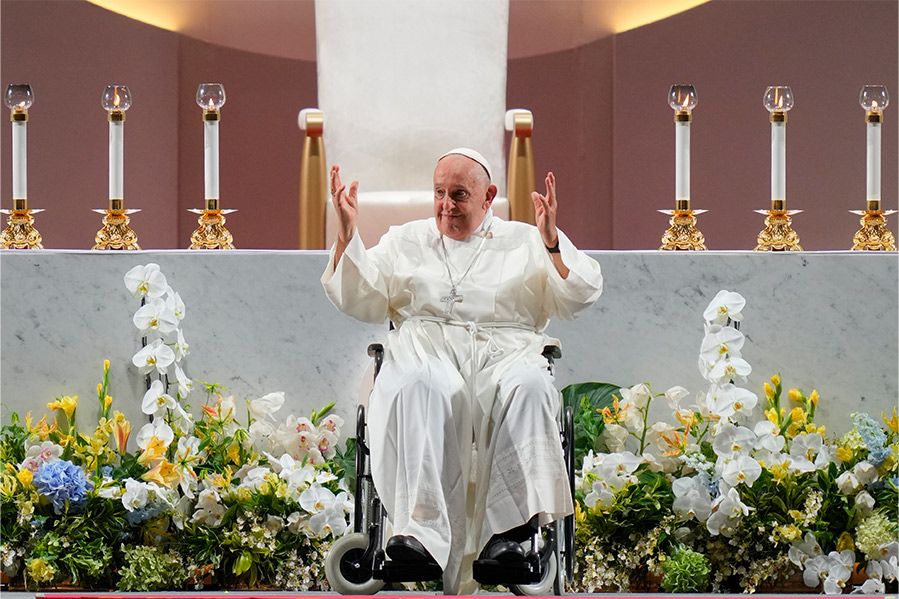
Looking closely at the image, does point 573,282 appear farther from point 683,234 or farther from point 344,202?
point 683,234

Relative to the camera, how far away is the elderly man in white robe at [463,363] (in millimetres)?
3297

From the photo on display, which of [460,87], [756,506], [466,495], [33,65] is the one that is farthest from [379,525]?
[33,65]

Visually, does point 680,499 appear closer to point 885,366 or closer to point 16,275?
point 885,366

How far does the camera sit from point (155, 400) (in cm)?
402

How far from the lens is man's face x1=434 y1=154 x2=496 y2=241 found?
3607mm

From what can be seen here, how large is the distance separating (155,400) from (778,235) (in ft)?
6.64

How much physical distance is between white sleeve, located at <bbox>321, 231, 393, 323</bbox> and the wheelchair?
0.18m

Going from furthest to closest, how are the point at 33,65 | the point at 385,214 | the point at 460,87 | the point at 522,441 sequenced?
the point at 33,65 → the point at 460,87 → the point at 385,214 → the point at 522,441

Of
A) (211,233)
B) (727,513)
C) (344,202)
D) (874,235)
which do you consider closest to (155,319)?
(211,233)

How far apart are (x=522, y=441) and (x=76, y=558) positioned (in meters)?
1.37

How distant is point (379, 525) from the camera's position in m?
3.40

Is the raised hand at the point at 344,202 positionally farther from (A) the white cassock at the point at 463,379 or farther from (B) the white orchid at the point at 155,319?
(B) the white orchid at the point at 155,319

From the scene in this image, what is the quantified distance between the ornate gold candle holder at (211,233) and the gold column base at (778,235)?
171cm

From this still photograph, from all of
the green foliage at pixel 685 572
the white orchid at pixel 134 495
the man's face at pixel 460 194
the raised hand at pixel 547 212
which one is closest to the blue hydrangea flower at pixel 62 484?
the white orchid at pixel 134 495
